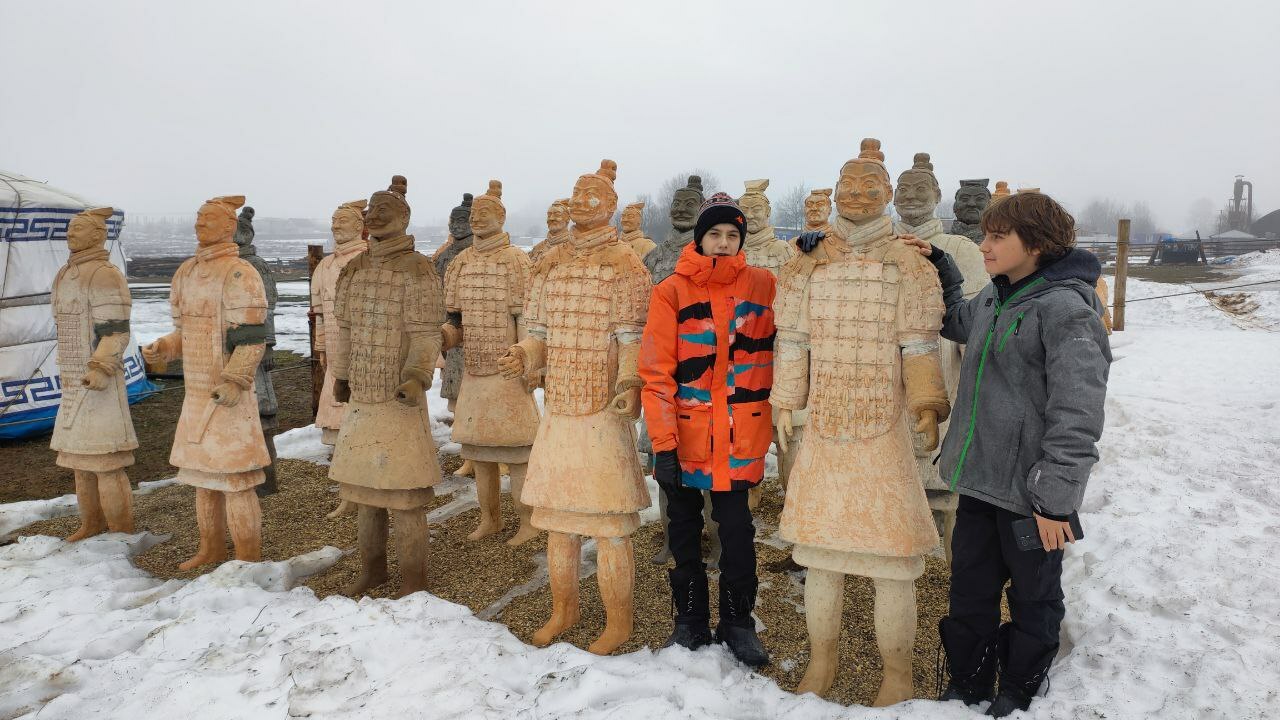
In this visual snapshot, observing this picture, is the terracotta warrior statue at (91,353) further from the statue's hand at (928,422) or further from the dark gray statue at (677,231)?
the statue's hand at (928,422)

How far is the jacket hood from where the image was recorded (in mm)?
3074

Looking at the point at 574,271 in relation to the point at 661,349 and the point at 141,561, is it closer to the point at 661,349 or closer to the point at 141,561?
the point at 661,349

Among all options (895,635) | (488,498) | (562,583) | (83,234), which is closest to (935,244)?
(895,635)

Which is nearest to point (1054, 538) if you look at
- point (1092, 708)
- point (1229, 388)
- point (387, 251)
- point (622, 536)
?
point (1092, 708)

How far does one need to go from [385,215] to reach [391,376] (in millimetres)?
911

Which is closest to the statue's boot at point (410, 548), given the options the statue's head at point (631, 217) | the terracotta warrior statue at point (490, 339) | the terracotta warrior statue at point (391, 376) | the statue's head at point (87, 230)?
the terracotta warrior statue at point (391, 376)

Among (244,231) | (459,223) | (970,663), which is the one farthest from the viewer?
(459,223)

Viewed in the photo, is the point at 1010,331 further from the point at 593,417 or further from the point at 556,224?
the point at 556,224

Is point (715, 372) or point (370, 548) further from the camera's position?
point (370, 548)

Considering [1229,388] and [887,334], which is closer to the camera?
[887,334]

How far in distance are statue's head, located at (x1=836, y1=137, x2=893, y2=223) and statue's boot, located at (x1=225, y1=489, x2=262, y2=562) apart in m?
3.98

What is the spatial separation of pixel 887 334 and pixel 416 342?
2536mm

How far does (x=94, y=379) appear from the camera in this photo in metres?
4.69

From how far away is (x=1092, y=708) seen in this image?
8.67 ft
